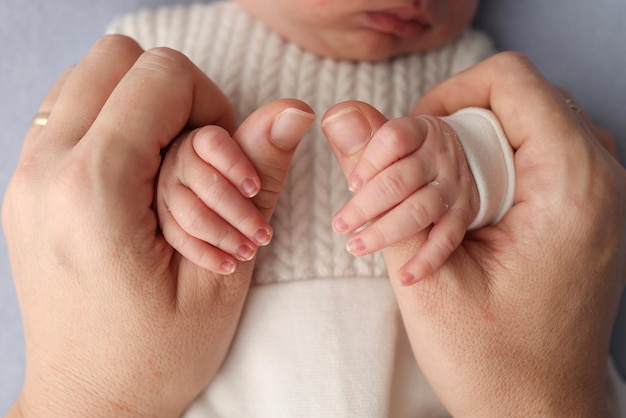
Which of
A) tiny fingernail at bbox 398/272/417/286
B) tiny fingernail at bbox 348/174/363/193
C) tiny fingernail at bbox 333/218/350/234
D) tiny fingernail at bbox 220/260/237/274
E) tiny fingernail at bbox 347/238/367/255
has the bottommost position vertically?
tiny fingernail at bbox 220/260/237/274

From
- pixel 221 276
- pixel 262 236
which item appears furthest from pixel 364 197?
pixel 221 276

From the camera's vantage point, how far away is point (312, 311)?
950mm

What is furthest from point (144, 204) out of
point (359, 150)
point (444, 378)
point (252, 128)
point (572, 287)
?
point (572, 287)

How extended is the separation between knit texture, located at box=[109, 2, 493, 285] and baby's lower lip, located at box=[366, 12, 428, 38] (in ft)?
0.25

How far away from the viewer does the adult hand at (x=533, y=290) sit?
855 millimetres

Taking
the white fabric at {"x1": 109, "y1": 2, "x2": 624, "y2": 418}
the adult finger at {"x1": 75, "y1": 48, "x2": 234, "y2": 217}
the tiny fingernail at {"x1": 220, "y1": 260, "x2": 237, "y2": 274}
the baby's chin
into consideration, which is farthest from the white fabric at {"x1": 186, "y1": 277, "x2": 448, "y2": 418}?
the baby's chin

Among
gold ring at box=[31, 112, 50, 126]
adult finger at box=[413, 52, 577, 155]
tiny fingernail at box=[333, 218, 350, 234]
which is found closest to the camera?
tiny fingernail at box=[333, 218, 350, 234]

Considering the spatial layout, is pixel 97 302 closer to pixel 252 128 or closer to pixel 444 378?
pixel 252 128

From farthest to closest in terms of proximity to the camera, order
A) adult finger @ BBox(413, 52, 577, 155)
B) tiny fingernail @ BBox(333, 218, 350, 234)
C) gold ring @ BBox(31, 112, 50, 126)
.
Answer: gold ring @ BBox(31, 112, 50, 126)
adult finger @ BBox(413, 52, 577, 155)
tiny fingernail @ BBox(333, 218, 350, 234)

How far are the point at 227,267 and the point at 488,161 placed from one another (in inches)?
15.5

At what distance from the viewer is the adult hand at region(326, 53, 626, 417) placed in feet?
2.81

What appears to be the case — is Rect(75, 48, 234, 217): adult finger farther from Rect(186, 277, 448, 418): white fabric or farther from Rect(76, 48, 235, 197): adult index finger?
Rect(186, 277, 448, 418): white fabric

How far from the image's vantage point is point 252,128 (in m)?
0.86

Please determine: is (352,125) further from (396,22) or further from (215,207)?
(396,22)
